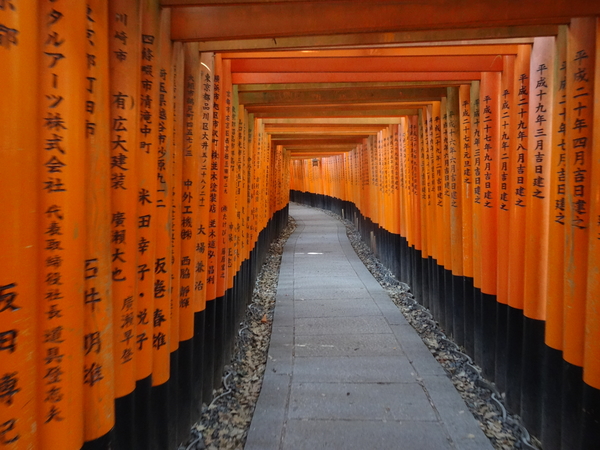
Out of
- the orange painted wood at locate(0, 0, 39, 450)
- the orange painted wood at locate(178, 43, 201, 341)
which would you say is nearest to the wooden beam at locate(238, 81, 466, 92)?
the orange painted wood at locate(178, 43, 201, 341)

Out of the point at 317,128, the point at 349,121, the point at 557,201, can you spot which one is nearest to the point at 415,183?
the point at 349,121

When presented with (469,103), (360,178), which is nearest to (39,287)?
(469,103)

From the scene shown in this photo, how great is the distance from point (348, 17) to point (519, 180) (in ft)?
6.43

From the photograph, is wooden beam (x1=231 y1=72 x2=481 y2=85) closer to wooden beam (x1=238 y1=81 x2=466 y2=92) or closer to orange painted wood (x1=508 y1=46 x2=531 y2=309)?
wooden beam (x1=238 y1=81 x2=466 y2=92)

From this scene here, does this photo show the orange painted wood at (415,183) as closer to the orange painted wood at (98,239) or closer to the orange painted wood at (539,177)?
the orange painted wood at (539,177)

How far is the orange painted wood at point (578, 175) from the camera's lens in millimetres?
2533

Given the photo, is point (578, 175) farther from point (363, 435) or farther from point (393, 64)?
point (363, 435)

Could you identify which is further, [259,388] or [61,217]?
[259,388]

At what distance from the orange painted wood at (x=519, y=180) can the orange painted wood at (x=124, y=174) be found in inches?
116

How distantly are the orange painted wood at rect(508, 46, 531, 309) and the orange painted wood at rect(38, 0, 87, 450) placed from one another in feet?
10.5

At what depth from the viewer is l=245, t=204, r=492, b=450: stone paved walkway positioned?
129 inches

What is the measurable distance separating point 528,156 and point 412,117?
158 inches

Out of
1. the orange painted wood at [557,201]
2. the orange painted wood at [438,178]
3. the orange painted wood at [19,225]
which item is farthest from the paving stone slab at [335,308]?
the orange painted wood at [19,225]

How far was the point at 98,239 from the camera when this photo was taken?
1805mm
